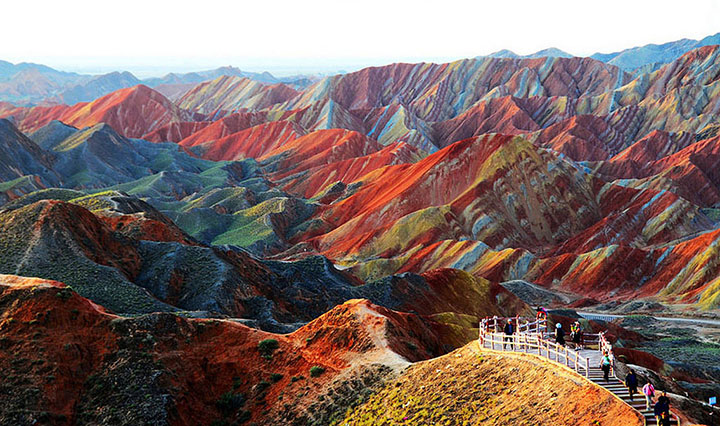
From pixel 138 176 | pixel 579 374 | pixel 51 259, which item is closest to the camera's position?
pixel 579 374

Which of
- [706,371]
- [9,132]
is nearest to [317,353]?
[706,371]

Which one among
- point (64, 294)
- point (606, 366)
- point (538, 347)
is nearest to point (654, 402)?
point (606, 366)

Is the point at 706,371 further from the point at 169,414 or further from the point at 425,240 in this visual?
the point at 425,240

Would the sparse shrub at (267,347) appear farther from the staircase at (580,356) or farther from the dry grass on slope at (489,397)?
the staircase at (580,356)

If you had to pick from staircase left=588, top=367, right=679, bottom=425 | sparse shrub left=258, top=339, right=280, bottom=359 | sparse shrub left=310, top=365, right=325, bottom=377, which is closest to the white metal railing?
staircase left=588, top=367, right=679, bottom=425

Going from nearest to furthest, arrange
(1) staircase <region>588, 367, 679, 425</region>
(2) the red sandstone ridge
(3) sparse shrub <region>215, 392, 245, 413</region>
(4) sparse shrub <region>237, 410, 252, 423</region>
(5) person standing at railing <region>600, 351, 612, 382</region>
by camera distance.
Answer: (1) staircase <region>588, 367, 679, 425</region> → (5) person standing at railing <region>600, 351, 612, 382</region> → (2) the red sandstone ridge → (4) sparse shrub <region>237, 410, 252, 423</region> → (3) sparse shrub <region>215, 392, 245, 413</region>

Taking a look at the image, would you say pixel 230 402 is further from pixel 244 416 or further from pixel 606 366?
pixel 606 366

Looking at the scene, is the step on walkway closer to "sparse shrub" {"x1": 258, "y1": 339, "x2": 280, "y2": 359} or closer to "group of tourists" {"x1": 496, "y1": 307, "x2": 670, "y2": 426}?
"group of tourists" {"x1": 496, "y1": 307, "x2": 670, "y2": 426}
